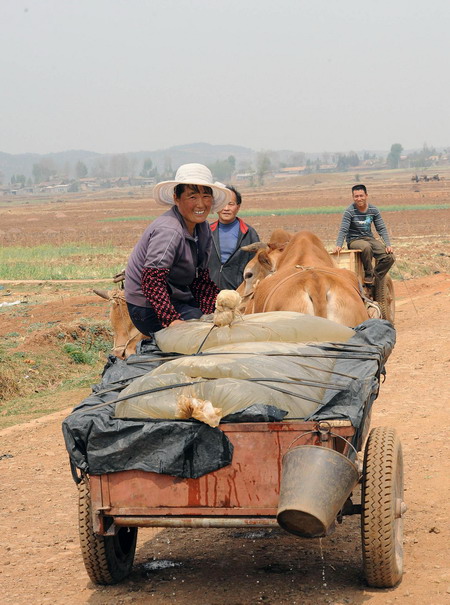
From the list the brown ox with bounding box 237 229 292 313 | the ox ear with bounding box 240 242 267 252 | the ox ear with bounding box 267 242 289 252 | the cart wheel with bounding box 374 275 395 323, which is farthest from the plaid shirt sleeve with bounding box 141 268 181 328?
the cart wheel with bounding box 374 275 395 323

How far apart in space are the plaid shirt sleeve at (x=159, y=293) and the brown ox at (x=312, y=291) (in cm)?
191

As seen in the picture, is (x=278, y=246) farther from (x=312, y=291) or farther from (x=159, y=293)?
(x=159, y=293)

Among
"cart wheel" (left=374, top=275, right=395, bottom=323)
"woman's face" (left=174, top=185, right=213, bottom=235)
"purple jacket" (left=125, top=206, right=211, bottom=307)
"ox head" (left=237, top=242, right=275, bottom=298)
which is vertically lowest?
"cart wheel" (left=374, top=275, right=395, bottom=323)

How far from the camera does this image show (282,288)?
24.2 ft

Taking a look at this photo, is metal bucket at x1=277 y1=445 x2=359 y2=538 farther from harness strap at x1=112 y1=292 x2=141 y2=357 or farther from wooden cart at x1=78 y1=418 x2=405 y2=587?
harness strap at x1=112 y1=292 x2=141 y2=357

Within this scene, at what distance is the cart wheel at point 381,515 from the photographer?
428 cm

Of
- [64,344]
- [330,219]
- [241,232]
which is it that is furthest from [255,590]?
[330,219]

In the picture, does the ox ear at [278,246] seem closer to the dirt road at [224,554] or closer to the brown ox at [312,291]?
the brown ox at [312,291]

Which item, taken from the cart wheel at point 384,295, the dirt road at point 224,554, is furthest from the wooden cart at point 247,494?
the cart wheel at point 384,295

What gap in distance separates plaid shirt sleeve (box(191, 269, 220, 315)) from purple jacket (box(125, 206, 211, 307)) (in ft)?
0.23

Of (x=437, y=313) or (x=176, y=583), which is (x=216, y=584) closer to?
(x=176, y=583)

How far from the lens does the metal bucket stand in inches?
151

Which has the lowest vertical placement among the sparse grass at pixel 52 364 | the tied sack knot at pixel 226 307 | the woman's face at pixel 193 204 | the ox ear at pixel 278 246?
the sparse grass at pixel 52 364

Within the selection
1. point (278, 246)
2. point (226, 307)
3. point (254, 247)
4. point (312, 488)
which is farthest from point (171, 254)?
point (278, 246)
